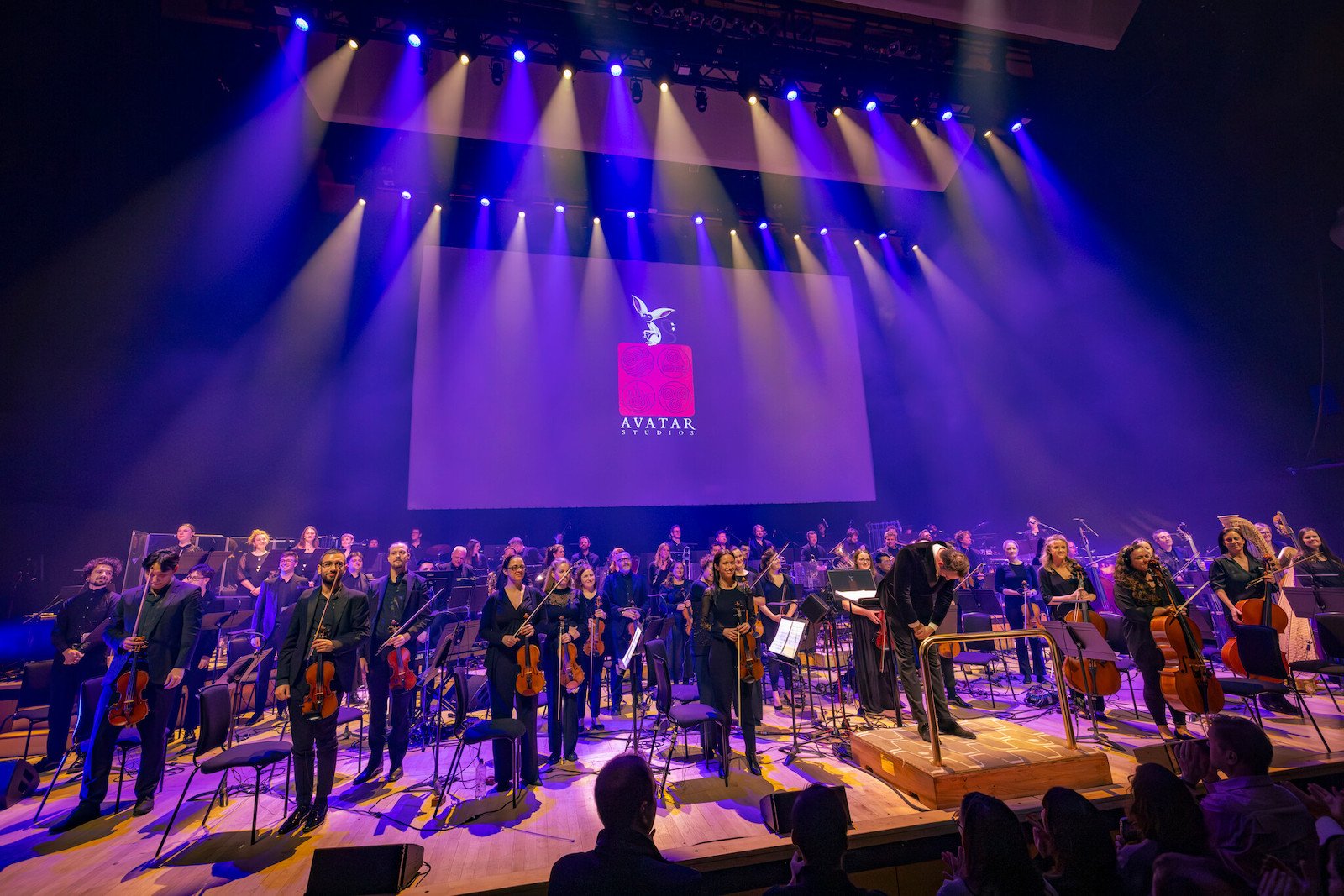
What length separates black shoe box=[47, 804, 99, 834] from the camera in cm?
412

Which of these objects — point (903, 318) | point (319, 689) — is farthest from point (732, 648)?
point (903, 318)

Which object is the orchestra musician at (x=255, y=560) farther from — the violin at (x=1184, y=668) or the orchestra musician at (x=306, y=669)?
the violin at (x=1184, y=668)

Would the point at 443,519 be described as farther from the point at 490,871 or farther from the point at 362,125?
the point at 490,871

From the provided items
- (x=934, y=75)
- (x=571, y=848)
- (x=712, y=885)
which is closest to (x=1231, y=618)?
(x=712, y=885)

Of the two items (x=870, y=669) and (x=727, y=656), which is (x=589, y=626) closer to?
(x=727, y=656)

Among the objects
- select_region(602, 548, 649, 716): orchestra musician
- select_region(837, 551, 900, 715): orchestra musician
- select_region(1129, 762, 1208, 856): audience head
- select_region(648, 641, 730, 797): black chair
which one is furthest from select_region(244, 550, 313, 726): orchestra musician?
select_region(1129, 762, 1208, 856): audience head

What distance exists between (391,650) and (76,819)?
2324 mm

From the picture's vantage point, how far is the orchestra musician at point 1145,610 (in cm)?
507

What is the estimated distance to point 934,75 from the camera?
9.46m

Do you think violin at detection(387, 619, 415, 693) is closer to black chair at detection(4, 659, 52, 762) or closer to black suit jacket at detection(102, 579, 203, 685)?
black suit jacket at detection(102, 579, 203, 685)

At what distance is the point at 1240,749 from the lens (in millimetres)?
2510

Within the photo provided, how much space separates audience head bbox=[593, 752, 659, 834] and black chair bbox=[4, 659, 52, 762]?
721 cm

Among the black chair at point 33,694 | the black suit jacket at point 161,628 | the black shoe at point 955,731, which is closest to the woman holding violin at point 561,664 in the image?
the black suit jacket at point 161,628

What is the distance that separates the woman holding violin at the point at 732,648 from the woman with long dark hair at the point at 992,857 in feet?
8.72
